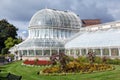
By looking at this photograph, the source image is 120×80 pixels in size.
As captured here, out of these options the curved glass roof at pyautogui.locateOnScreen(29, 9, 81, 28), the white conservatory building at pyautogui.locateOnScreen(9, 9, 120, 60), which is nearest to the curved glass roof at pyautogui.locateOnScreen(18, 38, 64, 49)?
the white conservatory building at pyautogui.locateOnScreen(9, 9, 120, 60)

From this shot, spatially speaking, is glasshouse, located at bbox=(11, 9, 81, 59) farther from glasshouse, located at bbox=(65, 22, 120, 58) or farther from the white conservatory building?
glasshouse, located at bbox=(65, 22, 120, 58)

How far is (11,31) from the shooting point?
284ft

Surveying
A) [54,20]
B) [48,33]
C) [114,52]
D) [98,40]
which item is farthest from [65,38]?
[114,52]

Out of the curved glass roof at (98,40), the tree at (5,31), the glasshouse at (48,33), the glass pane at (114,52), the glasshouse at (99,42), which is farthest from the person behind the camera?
the tree at (5,31)

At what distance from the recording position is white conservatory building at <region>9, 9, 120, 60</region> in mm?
47000

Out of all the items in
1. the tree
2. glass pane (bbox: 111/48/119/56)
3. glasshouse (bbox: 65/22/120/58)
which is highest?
the tree

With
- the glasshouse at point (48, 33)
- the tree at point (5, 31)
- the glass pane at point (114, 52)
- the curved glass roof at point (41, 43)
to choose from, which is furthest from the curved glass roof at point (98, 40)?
the tree at point (5, 31)

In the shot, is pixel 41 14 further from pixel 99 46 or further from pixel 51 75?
pixel 51 75

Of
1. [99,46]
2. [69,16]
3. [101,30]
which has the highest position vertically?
[69,16]

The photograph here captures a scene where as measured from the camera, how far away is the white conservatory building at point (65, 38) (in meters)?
47.0

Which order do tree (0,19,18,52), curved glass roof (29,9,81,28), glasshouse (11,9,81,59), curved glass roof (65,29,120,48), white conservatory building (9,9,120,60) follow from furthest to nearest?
1. tree (0,19,18,52)
2. curved glass roof (29,9,81,28)
3. glasshouse (11,9,81,59)
4. white conservatory building (9,9,120,60)
5. curved glass roof (65,29,120,48)

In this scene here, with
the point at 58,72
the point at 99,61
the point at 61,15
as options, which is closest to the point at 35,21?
the point at 61,15

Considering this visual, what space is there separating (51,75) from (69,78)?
3486 mm

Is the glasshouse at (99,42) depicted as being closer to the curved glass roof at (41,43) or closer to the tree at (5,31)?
the curved glass roof at (41,43)
